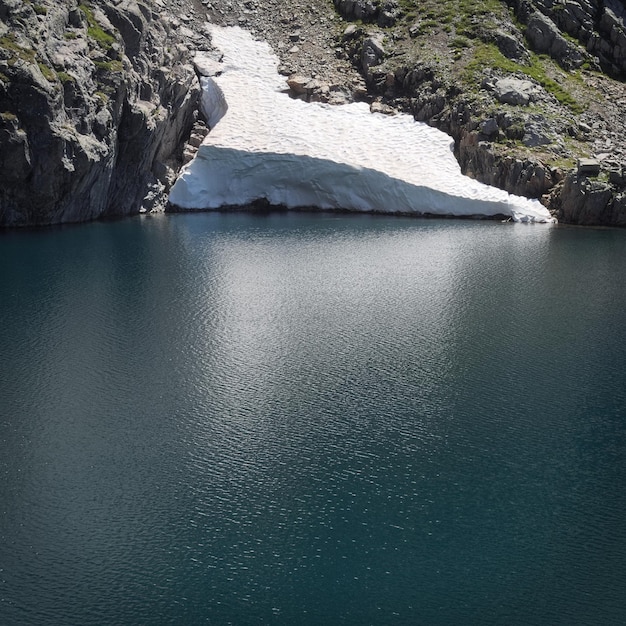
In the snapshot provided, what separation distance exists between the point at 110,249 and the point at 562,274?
782 inches

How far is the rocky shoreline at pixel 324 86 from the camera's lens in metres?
37.5

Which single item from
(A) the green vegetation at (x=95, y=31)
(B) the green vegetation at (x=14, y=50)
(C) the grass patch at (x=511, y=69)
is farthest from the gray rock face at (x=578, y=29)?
(B) the green vegetation at (x=14, y=50)

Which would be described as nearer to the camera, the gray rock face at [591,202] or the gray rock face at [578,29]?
the gray rock face at [591,202]

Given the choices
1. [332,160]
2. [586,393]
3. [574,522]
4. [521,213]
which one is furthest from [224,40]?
[574,522]

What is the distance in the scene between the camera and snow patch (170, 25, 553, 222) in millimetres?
46312

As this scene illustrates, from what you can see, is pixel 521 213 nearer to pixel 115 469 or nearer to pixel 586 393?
pixel 586 393

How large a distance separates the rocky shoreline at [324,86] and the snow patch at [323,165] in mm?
1421

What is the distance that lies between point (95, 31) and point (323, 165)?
1530 cm

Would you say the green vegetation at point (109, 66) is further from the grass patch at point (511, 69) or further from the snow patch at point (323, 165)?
the grass patch at point (511, 69)

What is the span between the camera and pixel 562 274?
101 feet

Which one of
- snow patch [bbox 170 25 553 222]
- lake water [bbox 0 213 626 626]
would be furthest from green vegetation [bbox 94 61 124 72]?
lake water [bbox 0 213 626 626]

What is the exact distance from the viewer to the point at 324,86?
54.3 metres

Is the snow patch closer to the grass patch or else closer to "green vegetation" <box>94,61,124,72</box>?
the grass patch

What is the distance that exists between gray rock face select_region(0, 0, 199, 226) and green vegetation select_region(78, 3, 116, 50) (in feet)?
0.25
